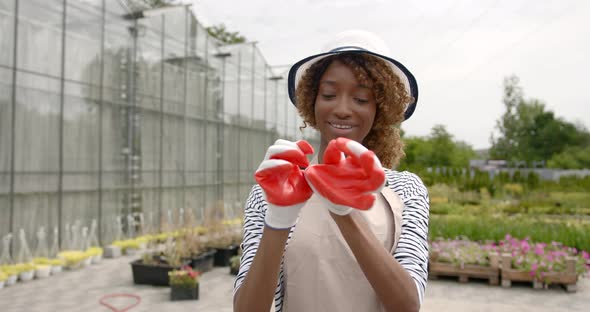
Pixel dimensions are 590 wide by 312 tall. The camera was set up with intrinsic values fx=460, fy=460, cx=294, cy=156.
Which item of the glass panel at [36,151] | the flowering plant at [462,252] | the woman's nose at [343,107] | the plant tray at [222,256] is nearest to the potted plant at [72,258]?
the glass panel at [36,151]

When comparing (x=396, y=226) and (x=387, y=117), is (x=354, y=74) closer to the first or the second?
(x=387, y=117)

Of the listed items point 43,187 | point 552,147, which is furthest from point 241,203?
point 552,147

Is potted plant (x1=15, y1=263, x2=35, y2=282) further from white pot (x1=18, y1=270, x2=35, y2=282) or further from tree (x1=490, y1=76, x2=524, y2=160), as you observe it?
tree (x1=490, y1=76, x2=524, y2=160)

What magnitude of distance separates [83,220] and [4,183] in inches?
71.4

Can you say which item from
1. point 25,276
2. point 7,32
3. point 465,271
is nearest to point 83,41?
point 7,32

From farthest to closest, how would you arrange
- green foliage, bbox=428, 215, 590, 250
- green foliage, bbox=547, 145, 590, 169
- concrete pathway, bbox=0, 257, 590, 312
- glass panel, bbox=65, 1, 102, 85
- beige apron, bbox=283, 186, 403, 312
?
green foliage, bbox=547, 145, 590, 169 → glass panel, bbox=65, 1, 102, 85 → green foliage, bbox=428, 215, 590, 250 → concrete pathway, bbox=0, 257, 590, 312 → beige apron, bbox=283, 186, 403, 312

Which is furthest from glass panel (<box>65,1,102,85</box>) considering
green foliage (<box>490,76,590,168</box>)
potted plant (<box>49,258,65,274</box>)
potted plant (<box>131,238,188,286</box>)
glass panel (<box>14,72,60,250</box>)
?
green foliage (<box>490,76,590,168</box>)

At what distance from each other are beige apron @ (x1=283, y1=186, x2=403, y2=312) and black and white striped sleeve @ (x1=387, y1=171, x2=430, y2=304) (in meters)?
0.03

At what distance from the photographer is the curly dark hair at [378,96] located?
1249 millimetres

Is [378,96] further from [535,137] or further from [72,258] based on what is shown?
[535,137]

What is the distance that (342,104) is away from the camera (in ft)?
4.03

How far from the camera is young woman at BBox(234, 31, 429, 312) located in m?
0.93

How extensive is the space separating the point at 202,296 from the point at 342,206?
5.65 meters

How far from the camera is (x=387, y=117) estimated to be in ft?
4.47
